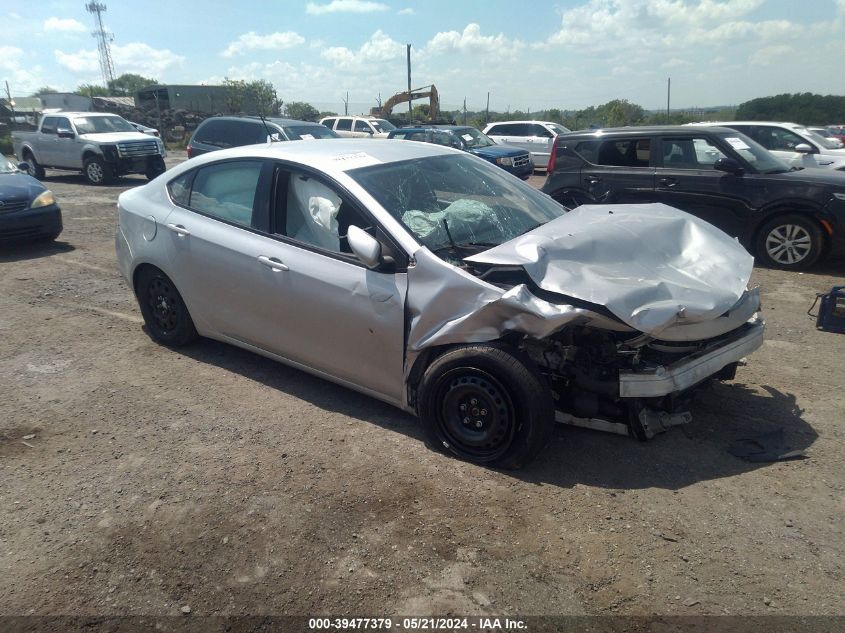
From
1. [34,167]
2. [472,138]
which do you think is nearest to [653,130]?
[472,138]

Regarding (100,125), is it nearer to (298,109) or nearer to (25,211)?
(25,211)

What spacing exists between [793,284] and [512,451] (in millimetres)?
5412

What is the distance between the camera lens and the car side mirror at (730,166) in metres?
7.80

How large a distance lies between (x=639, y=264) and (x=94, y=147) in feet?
55.1

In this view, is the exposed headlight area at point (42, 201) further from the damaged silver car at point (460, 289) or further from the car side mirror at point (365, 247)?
the car side mirror at point (365, 247)

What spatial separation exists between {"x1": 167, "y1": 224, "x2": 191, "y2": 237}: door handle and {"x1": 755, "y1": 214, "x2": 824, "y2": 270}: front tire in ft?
22.1

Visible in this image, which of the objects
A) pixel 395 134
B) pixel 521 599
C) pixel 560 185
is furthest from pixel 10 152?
pixel 521 599

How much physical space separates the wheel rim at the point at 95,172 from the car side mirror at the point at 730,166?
15.2 m

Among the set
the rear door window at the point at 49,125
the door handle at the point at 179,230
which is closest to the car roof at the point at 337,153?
the door handle at the point at 179,230

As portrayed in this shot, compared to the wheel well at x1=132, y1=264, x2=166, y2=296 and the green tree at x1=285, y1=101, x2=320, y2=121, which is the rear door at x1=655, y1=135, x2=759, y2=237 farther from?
the green tree at x1=285, y1=101, x2=320, y2=121

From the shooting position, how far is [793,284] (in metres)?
7.06

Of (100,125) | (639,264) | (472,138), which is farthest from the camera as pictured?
(472,138)

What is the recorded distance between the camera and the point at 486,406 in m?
3.32

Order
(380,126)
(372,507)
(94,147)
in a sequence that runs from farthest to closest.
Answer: (380,126), (94,147), (372,507)
